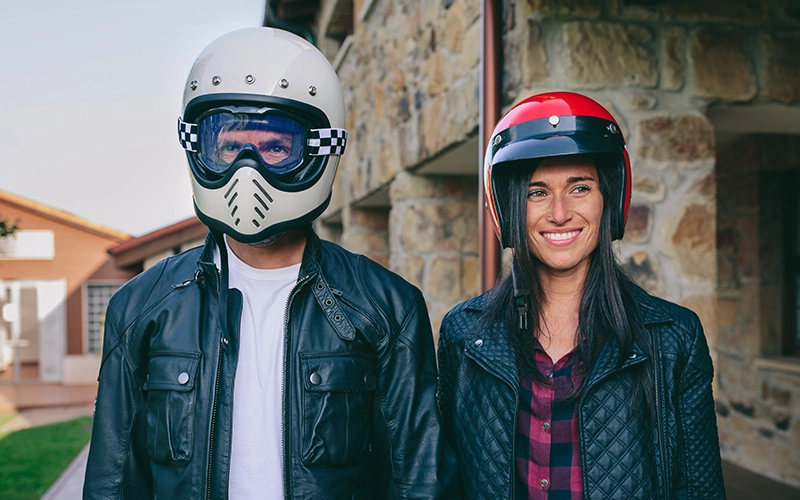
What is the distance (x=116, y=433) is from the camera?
156 cm

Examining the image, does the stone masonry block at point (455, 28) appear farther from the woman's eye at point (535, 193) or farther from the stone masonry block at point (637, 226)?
the woman's eye at point (535, 193)

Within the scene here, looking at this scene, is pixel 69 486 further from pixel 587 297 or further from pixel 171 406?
pixel 587 297

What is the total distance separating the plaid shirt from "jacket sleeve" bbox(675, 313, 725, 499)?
9.1 inches

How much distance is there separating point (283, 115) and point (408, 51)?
9.57ft

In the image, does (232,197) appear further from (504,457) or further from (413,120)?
(413,120)

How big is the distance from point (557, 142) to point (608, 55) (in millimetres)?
1061

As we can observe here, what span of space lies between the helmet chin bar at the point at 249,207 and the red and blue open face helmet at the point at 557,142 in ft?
1.64

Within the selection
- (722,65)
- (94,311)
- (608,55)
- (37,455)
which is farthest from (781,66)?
(94,311)

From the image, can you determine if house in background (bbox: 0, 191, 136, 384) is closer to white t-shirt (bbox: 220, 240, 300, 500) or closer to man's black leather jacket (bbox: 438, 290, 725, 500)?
white t-shirt (bbox: 220, 240, 300, 500)

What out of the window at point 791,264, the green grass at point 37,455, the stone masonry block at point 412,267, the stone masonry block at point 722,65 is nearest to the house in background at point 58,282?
the green grass at point 37,455

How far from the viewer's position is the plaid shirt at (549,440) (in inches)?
61.0

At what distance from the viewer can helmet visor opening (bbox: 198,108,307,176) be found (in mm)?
1585

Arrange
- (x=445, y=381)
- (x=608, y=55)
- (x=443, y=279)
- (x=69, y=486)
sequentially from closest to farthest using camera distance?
(x=445, y=381), (x=608, y=55), (x=443, y=279), (x=69, y=486)

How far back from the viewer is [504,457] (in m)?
1.57
